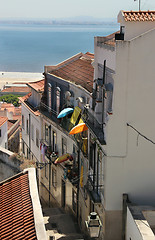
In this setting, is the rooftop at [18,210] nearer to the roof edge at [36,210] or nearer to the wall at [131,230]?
the roof edge at [36,210]

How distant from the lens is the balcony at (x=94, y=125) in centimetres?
2037

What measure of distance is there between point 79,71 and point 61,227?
9603 mm

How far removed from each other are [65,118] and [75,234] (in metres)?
7.50

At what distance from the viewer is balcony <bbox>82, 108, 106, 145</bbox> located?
2037 centimetres

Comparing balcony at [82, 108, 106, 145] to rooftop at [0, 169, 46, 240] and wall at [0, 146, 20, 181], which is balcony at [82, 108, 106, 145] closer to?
rooftop at [0, 169, 46, 240]

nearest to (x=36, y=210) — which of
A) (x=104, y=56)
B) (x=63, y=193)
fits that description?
(x=104, y=56)

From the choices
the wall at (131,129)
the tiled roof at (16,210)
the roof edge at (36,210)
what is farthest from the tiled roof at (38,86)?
the roof edge at (36,210)

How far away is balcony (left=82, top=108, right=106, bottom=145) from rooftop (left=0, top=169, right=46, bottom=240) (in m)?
3.25

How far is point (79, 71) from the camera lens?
3061 centimetres

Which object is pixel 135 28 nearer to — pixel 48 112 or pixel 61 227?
pixel 61 227

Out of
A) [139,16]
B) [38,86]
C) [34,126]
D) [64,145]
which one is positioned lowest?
[34,126]

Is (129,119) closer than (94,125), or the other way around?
(129,119)

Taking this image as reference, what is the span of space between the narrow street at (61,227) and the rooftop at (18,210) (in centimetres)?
680

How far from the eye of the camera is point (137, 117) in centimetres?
1972
